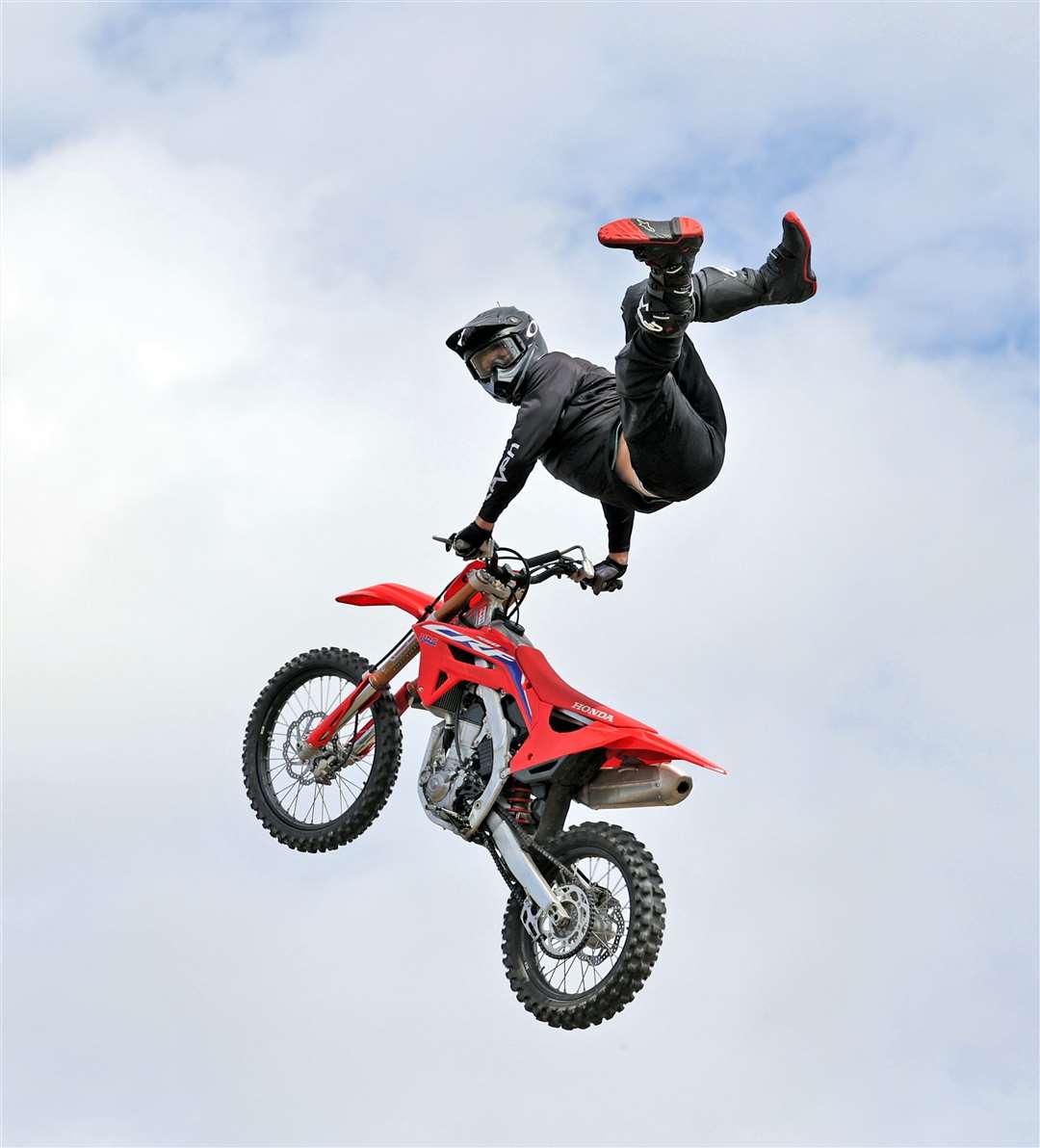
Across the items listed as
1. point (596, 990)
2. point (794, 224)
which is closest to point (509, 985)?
point (596, 990)

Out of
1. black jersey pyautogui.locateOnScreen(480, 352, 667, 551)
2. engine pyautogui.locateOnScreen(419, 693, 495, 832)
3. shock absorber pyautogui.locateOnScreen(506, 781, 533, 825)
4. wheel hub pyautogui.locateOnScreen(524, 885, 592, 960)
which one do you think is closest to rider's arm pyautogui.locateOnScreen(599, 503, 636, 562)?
black jersey pyautogui.locateOnScreen(480, 352, 667, 551)

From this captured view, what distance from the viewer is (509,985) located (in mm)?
11055

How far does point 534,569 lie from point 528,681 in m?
0.81

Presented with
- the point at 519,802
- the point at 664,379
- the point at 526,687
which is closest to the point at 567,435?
the point at 664,379

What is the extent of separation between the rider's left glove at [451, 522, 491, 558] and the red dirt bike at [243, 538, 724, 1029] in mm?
120

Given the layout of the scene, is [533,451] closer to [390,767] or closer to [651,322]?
[651,322]

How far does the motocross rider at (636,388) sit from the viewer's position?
1048 cm

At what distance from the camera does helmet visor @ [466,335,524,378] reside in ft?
38.8

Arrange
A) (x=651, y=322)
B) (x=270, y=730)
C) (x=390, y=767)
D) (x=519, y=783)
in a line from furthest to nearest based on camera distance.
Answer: (x=270, y=730), (x=390, y=767), (x=519, y=783), (x=651, y=322)

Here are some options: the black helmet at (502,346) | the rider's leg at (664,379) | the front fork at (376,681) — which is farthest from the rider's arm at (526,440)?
the front fork at (376,681)

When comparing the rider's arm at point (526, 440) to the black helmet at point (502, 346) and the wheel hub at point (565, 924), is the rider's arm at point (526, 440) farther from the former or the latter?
the wheel hub at point (565, 924)

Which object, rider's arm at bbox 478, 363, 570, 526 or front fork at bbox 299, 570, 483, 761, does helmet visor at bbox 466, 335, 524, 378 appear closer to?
rider's arm at bbox 478, 363, 570, 526

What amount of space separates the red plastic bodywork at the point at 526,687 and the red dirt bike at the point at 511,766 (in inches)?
0.4

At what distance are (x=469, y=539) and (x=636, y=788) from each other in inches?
74.8
